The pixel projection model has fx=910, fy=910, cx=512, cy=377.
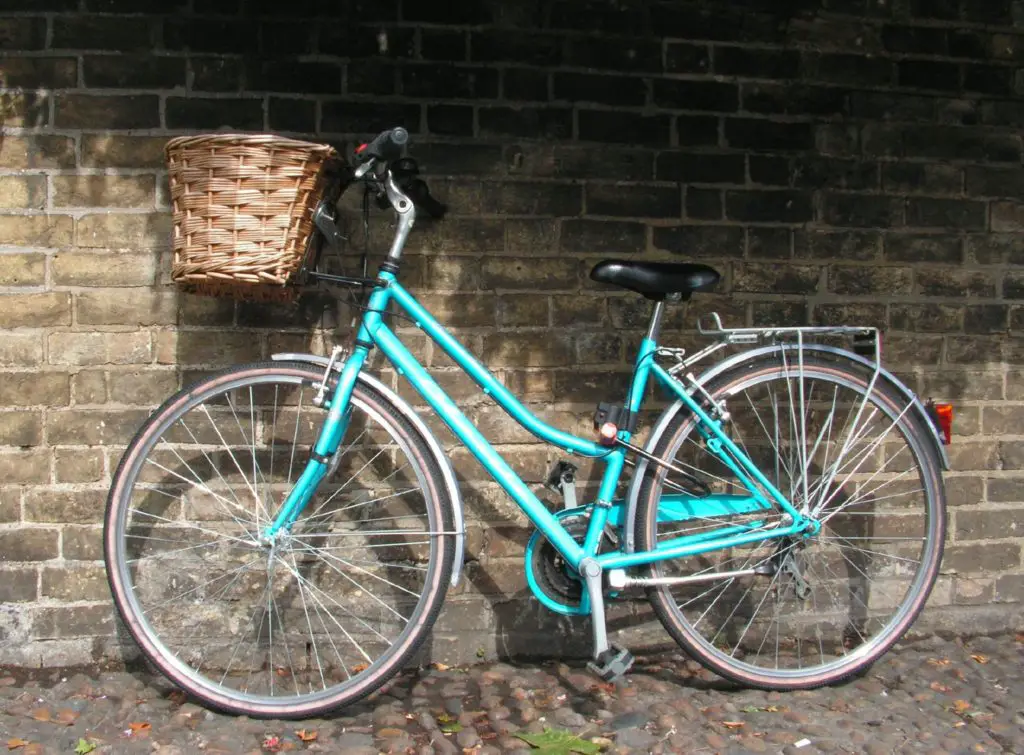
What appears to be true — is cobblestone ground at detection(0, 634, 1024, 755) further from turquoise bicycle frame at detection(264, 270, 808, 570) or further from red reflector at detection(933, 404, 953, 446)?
red reflector at detection(933, 404, 953, 446)

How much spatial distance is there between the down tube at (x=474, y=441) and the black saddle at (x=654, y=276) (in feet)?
2.01

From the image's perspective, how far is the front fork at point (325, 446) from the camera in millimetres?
2711

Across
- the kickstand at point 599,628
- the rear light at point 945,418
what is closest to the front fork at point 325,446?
the kickstand at point 599,628

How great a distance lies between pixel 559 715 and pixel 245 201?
181 centimetres

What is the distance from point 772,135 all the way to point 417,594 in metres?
2.09

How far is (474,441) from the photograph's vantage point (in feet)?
9.21

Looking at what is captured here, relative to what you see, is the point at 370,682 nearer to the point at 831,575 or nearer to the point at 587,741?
the point at 587,741

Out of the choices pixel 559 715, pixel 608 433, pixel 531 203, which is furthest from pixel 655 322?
pixel 559 715

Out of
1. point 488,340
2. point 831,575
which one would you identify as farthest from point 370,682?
point 831,575

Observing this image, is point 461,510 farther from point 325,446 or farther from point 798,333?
point 798,333

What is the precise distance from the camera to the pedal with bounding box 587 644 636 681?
2.72 meters

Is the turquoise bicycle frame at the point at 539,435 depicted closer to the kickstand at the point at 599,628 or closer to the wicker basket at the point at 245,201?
the kickstand at the point at 599,628

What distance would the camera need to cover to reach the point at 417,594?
3.16 meters

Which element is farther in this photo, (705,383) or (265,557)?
(265,557)
